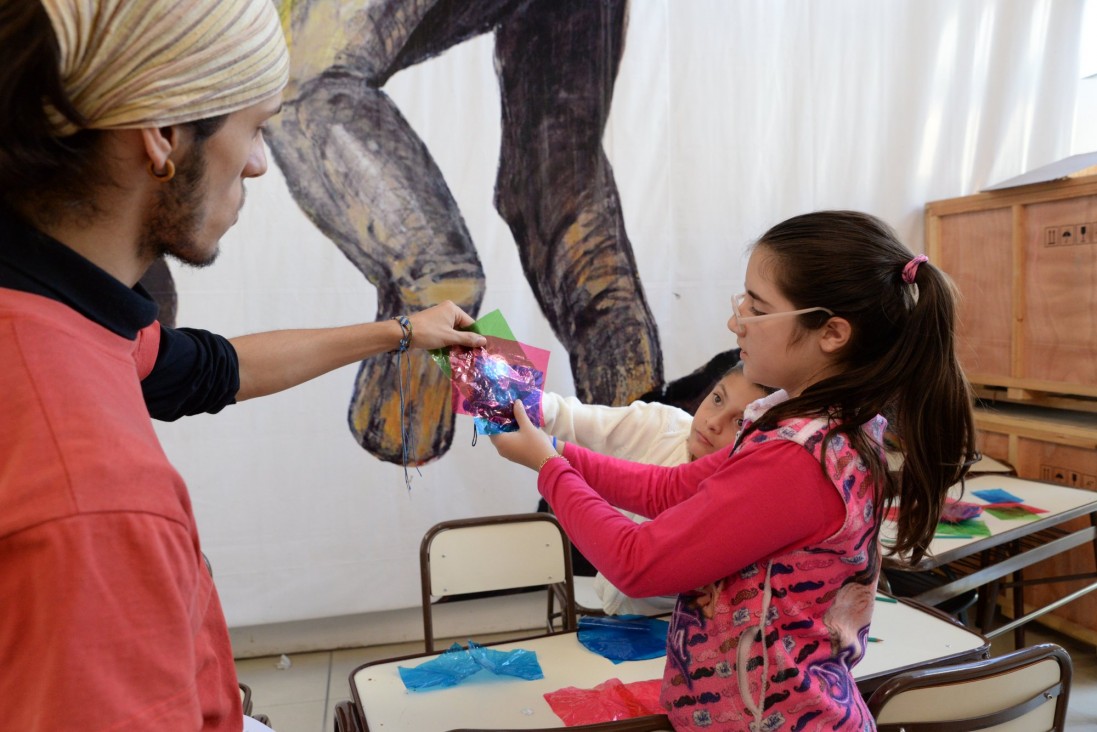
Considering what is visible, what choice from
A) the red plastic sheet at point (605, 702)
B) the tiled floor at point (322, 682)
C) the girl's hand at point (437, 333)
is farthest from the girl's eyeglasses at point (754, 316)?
the tiled floor at point (322, 682)

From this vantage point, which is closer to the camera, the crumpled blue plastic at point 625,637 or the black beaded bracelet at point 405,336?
the black beaded bracelet at point 405,336

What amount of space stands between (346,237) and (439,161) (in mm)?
458

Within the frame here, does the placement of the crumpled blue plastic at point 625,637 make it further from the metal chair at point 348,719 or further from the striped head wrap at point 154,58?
the striped head wrap at point 154,58

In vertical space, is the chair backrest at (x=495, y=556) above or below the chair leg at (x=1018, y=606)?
above

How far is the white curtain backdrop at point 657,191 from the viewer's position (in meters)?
2.90

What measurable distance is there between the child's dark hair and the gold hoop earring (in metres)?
0.89

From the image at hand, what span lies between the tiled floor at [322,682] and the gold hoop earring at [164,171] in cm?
221

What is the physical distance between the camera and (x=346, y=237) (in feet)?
9.62

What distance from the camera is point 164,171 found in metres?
0.72

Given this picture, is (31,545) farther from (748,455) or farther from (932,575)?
(932,575)

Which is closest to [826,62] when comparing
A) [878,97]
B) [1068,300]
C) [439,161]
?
[878,97]

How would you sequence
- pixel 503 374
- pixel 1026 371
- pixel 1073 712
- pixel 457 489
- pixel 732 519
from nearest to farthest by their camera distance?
pixel 732 519 < pixel 503 374 < pixel 1073 712 < pixel 457 489 < pixel 1026 371

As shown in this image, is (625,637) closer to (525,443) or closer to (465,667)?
(465,667)

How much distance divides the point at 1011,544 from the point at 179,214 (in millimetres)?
3311
